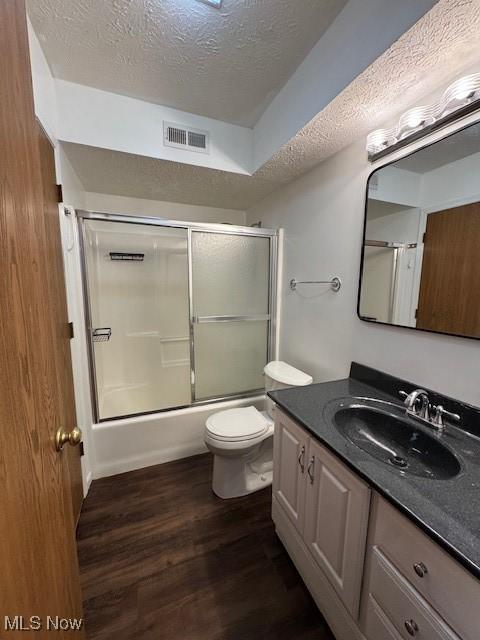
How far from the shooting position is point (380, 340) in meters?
1.44

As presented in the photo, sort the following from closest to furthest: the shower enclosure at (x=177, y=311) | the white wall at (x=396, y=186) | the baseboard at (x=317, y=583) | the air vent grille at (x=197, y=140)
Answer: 1. the baseboard at (x=317, y=583)
2. the white wall at (x=396, y=186)
3. the air vent grille at (x=197, y=140)
4. the shower enclosure at (x=177, y=311)

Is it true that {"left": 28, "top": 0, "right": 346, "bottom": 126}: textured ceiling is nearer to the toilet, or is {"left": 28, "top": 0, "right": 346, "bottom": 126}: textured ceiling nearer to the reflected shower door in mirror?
the reflected shower door in mirror

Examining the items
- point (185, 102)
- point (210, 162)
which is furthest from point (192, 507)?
point (185, 102)

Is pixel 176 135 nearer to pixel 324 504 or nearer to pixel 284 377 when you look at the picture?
pixel 284 377

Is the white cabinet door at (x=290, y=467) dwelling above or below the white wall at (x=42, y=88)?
below

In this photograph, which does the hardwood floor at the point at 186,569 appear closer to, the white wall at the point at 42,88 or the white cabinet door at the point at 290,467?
the white cabinet door at the point at 290,467

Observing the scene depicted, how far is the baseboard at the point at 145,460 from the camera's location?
6.43 ft

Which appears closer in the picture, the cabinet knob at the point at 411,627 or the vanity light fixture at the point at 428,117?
the cabinet knob at the point at 411,627

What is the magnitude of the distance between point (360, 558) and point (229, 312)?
1876 millimetres

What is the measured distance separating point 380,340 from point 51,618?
1.60 m

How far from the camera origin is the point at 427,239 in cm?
119

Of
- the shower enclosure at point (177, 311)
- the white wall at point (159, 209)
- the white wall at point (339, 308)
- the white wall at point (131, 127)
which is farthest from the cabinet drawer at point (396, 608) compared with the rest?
the white wall at point (159, 209)

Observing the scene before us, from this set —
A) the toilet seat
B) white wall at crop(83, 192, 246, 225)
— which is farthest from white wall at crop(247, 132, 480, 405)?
white wall at crop(83, 192, 246, 225)

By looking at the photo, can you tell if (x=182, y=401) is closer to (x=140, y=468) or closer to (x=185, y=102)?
(x=140, y=468)
